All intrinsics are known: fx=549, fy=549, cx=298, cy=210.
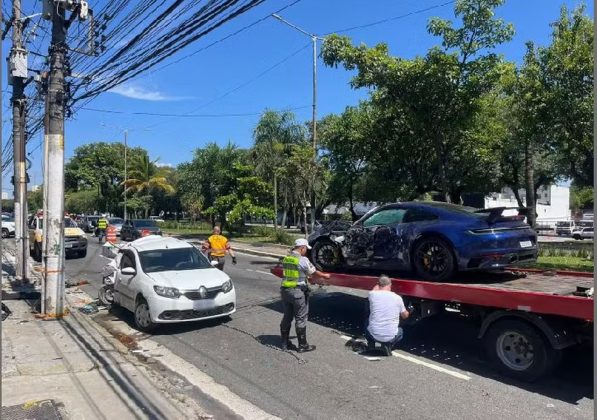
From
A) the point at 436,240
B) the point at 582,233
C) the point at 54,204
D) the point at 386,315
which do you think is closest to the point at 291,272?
the point at 386,315

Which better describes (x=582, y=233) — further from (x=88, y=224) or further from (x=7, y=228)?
(x=7, y=228)

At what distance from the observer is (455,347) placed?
25.4 feet

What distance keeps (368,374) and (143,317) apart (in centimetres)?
429

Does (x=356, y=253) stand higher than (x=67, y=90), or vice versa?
(x=67, y=90)

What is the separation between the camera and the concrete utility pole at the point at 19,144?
15005mm

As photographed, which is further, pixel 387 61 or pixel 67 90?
pixel 387 61

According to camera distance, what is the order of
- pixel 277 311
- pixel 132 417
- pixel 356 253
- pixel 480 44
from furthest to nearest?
1. pixel 480 44
2. pixel 277 311
3. pixel 356 253
4. pixel 132 417

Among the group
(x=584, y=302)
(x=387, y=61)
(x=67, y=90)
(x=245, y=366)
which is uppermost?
(x=387, y=61)

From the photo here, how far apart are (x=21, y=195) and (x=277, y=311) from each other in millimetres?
9499

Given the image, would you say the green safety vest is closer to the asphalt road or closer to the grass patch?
the asphalt road

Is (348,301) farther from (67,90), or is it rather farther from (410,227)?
(67,90)

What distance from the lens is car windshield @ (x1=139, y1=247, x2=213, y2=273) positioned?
9867 millimetres

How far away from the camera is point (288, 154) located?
3841 cm

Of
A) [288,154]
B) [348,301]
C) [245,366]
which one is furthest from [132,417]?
[288,154]
